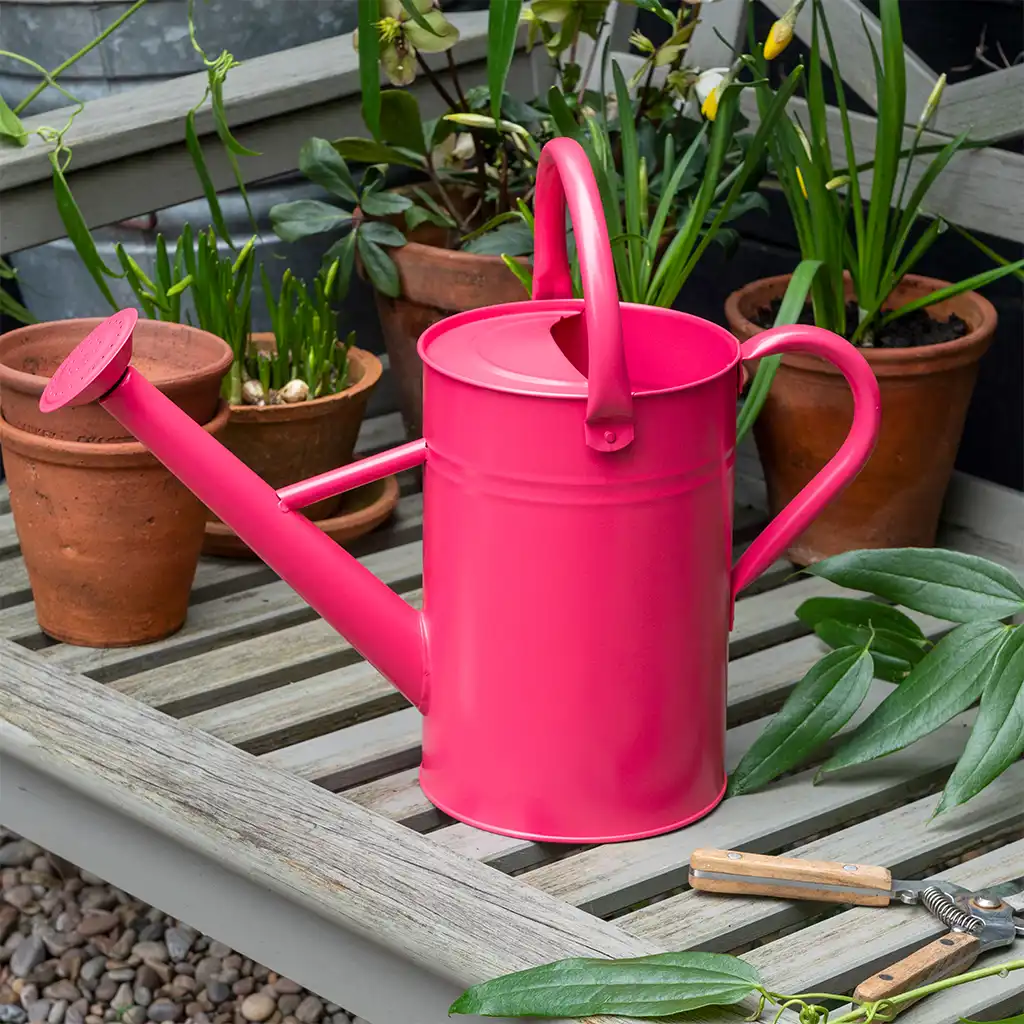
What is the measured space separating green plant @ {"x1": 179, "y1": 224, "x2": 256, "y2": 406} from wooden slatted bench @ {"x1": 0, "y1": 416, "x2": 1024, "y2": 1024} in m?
0.27

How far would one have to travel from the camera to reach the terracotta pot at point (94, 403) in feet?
4.66

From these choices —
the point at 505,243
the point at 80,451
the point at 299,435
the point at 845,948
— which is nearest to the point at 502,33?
the point at 505,243

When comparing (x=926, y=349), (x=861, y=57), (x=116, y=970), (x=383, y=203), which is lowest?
(x=116, y=970)

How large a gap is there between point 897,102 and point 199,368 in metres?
0.70

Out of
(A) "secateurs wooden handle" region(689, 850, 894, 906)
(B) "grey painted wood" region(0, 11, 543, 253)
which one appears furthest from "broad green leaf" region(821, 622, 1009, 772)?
(B) "grey painted wood" region(0, 11, 543, 253)

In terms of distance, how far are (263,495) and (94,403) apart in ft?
1.04

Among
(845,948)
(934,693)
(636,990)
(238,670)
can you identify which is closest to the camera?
(636,990)

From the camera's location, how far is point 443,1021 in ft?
3.75

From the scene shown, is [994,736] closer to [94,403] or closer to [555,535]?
[555,535]

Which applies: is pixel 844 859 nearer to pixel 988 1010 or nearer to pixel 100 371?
pixel 988 1010

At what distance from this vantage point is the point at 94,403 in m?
1.41

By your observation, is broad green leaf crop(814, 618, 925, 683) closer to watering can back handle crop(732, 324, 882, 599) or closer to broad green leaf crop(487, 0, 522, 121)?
watering can back handle crop(732, 324, 882, 599)

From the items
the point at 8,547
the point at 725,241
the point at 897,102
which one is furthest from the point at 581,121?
the point at 8,547

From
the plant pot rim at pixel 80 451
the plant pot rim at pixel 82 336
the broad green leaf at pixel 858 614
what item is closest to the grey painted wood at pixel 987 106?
the broad green leaf at pixel 858 614
